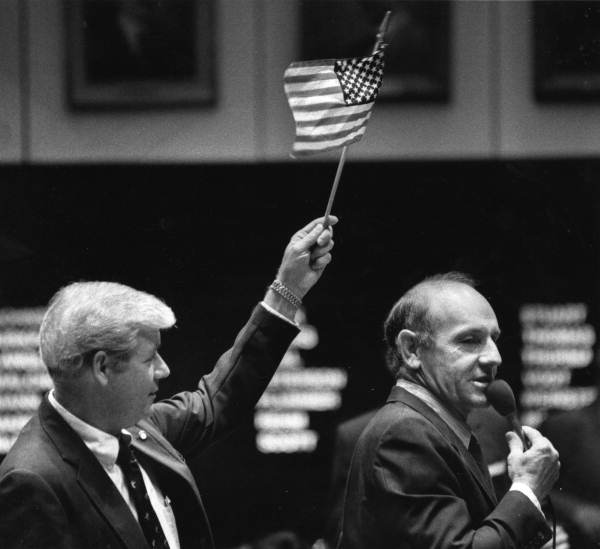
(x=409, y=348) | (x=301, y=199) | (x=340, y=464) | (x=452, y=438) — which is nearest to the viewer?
(x=452, y=438)

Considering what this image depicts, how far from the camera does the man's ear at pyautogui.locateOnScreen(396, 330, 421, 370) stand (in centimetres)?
271

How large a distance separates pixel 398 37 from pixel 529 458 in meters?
2.11

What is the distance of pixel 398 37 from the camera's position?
4180 millimetres

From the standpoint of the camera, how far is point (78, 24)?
163 inches

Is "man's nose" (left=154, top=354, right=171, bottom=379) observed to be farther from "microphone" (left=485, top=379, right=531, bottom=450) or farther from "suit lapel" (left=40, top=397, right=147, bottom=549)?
"microphone" (left=485, top=379, right=531, bottom=450)

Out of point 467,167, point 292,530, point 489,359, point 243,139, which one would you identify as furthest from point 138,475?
point 467,167

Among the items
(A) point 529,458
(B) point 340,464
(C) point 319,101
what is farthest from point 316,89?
(B) point 340,464

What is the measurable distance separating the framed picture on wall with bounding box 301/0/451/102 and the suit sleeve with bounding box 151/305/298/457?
4.59 ft

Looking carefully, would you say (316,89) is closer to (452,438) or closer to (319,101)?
(319,101)

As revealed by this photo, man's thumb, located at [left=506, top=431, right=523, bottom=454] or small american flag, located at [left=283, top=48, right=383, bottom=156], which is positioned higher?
small american flag, located at [left=283, top=48, right=383, bottom=156]

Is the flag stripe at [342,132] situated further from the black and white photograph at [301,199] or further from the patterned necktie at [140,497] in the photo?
the patterned necktie at [140,497]

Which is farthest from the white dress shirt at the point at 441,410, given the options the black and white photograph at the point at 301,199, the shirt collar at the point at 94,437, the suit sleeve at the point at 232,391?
the black and white photograph at the point at 301,199

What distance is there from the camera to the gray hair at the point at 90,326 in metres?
2.55

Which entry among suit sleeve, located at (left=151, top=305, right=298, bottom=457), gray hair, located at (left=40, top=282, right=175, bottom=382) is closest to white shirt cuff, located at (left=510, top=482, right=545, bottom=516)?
suit sleeve, located at (left=151, top=305, right=298, bottom=457)
